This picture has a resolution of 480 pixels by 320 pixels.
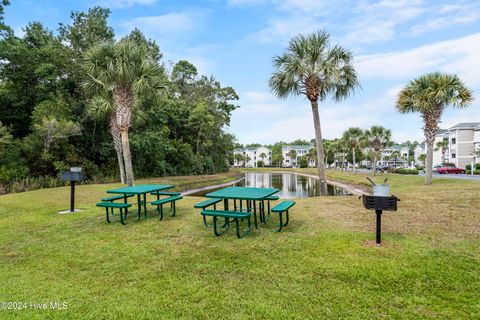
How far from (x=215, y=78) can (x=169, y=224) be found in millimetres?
34765

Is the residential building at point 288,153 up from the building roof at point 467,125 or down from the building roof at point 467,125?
down

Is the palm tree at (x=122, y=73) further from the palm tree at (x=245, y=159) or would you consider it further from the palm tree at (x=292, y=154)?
the palm tree at (x=292, y=154)

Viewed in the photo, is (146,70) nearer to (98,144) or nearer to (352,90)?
(352,90)

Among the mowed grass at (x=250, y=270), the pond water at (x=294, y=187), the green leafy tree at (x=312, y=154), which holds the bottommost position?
the pond water at (x=294, y=187)

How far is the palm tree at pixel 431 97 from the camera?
13530 millimetres

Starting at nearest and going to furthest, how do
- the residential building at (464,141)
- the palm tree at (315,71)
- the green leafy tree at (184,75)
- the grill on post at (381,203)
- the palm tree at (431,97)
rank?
the grill on post at (381,203) < the palm tree at (315,71) < the palm tree at (431,97) < the green leafy tree at (184,75) < the residential building at (464,141)

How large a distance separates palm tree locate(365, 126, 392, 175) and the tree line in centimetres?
2364

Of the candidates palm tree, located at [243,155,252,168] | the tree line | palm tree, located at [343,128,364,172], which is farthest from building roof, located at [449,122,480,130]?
palm tree, located at [243,155,252,168]

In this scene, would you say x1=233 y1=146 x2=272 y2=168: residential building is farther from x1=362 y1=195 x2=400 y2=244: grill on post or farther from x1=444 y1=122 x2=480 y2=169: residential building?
x1=362 y1=195 x2=400 y2=244: grill on post

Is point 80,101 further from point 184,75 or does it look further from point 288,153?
point 288,153

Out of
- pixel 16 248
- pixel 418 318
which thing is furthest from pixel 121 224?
pixel 418 318

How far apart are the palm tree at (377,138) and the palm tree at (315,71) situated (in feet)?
73.4

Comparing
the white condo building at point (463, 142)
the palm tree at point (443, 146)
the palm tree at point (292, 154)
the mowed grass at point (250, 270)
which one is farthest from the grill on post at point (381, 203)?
the palm tree at point (292, 154)

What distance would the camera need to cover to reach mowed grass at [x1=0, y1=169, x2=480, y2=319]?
278cm
